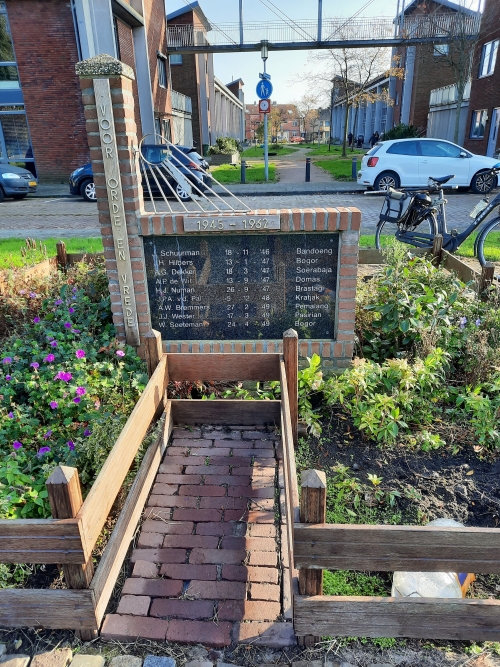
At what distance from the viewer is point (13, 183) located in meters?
15.6

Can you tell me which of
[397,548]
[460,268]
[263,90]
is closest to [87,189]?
[263,90]

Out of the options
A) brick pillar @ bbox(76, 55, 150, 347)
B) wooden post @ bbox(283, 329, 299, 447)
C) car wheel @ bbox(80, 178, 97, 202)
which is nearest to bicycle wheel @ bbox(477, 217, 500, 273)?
wooden post @ bbox(283, 329, 299, 447)

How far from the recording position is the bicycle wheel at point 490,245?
19.4ft

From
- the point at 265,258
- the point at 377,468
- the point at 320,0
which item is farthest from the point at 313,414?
the point at 320,0

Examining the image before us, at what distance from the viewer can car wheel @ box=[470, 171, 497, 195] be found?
1470 cm

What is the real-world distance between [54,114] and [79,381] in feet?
58.7

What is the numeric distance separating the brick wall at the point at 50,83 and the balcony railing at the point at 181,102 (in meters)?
9.60

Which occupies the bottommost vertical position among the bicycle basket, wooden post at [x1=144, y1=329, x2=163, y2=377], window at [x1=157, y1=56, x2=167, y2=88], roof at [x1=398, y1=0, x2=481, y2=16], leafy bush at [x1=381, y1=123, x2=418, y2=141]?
wooden post at [x1=144, y1=329, x2=163, y2=377]

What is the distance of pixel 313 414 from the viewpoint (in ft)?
11.9

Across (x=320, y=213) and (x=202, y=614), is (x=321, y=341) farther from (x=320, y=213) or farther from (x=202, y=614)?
(x=202, y=614)

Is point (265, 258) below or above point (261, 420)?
above

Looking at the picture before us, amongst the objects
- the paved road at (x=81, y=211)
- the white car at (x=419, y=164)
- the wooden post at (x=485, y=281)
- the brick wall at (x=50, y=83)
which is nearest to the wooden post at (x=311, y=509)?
the wooden post at (x=485, y=281)

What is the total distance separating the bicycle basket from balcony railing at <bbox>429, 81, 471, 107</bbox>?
2007 centimetres

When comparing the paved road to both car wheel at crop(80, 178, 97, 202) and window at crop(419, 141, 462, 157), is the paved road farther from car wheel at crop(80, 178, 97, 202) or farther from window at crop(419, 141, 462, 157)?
window at crop(419, 141, 462, 157)
